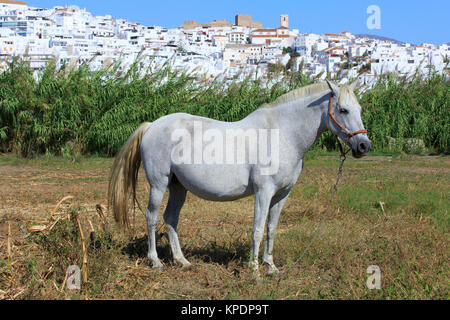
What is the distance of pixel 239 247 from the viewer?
19.1 ft

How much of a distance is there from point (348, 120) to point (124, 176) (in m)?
2.48

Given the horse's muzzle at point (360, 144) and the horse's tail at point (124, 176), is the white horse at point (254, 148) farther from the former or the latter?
the horse's tail at point (124, 176)

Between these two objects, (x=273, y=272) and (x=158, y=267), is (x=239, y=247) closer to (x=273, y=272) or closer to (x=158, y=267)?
(x=273, y=272)

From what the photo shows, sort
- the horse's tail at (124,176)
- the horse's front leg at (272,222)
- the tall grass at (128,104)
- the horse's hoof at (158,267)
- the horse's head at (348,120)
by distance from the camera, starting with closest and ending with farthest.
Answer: the horse's head at (348,120) < the horse's front leg at (272,222) < the horse's hoof at (158,267) < the horse's tail at (124,176) < the tall grass at (128,104)

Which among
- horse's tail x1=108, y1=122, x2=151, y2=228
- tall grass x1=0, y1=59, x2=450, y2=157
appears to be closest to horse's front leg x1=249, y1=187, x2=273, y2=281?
horse's tail x1=108, y1=122, x2=151, y2=228

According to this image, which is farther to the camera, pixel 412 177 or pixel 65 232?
pixel 412 177

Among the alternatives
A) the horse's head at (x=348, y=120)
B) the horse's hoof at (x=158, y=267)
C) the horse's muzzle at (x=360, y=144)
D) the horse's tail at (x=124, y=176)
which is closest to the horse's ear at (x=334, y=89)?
the horse's head at (x=348, y=120)

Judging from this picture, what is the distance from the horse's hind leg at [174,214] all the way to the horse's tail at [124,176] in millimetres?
426

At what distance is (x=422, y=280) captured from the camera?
176 inches

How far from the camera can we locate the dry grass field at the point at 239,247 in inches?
177

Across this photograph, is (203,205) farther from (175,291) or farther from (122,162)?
(175,291)

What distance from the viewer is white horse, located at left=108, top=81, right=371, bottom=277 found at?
4723 mm
